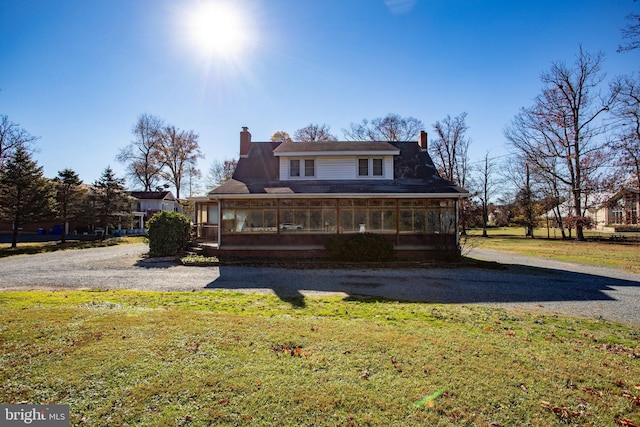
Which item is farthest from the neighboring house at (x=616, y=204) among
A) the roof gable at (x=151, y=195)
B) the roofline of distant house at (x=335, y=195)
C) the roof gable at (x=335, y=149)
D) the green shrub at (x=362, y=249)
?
the roof gable at (x=151, y=195)

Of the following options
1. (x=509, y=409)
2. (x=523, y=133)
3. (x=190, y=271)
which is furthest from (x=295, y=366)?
(x=523, y=133)

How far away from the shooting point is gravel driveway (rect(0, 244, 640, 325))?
8.37m

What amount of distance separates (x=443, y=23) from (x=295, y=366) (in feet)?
37.5

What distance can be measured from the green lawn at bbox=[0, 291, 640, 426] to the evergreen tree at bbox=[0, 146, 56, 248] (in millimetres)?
20840

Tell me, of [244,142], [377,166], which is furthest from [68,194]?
[377,166]

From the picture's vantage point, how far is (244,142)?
2173cm

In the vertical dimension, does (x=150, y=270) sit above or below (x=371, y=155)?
below

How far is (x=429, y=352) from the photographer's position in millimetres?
4547

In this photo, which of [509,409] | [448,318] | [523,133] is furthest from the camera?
[523,133]

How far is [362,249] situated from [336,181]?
5437mm

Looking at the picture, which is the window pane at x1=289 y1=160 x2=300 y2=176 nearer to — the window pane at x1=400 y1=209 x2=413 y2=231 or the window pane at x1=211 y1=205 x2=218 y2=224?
the window pane at x1=211 y1=205 x2=218 y2=224

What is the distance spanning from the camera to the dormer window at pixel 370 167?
63.0ft

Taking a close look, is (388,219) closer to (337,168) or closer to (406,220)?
(406,220)

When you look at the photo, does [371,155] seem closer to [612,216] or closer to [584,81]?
[584,81]
